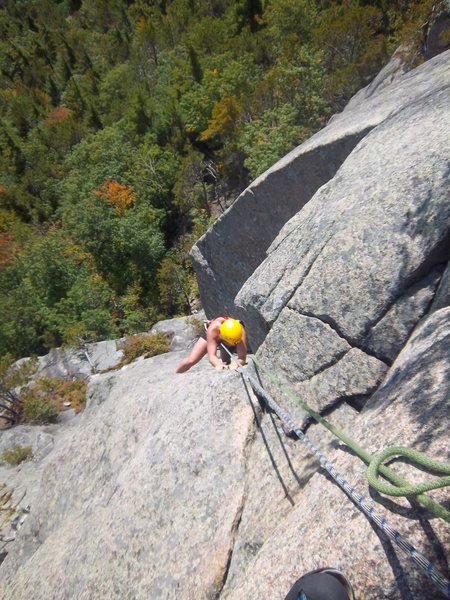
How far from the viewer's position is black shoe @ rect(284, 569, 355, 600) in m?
2.19

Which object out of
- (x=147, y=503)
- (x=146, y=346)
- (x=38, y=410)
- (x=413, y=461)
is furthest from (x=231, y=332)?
(x=146, y=346)

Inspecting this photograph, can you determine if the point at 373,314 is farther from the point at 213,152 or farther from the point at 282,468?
the point at 213,152

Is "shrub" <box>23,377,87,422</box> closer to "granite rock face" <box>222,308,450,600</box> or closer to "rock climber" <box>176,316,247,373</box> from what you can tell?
"rock climber" <box>176,316,247,373</box>

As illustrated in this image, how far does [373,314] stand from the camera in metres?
4.01

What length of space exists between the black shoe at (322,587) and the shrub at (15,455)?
37.9ft

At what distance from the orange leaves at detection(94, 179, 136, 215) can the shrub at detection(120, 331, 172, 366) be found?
13.7 metres

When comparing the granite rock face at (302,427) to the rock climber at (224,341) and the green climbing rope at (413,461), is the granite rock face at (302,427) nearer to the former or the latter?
the green climbing rope at (413,461)

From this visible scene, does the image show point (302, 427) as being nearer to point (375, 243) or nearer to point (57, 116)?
point (375, 243)

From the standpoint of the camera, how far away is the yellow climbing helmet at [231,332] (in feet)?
16.1

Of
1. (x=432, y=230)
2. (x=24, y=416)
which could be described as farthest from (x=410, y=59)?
(x=24, y=416)

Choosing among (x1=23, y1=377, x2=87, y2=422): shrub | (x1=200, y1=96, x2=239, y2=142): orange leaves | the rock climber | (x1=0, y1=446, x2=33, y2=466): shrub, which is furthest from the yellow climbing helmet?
(x1=200, y1=96, x2=239, y2=142): orange leaves

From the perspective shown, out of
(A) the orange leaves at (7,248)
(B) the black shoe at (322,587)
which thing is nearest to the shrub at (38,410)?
(B) the black shoe at (322,587)

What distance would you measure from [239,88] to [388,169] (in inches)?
1116

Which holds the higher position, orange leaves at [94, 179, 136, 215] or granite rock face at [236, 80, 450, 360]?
orange leaves at [94, 179, 136, 215]
